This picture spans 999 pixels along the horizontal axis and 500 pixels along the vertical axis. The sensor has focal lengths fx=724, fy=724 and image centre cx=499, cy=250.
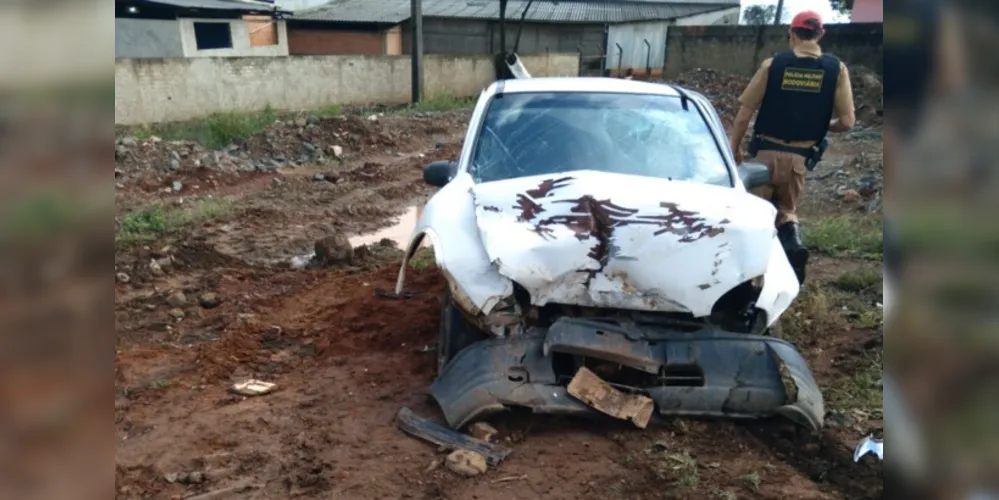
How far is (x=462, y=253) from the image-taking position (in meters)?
3.46

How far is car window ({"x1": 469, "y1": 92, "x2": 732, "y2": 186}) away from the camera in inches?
166

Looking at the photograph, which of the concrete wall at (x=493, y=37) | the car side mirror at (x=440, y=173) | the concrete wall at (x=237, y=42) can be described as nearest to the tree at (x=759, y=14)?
the concrete wall at (x=493, y=37)

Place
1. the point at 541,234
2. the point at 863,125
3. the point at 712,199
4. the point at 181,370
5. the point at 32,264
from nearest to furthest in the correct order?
the point at 32,264, the point at 541,234, the point at 712,199, the point at 181,370, the point at 863,125

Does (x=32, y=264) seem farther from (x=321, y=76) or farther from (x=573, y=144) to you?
(x=321, y=76)

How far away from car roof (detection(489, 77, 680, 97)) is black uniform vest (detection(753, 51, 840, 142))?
0.78 m

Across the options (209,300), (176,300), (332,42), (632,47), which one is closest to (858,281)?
(209,300)

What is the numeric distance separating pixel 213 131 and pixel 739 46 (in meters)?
20.4

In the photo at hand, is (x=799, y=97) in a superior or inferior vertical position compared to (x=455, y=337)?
superior

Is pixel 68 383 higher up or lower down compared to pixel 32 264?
lower down

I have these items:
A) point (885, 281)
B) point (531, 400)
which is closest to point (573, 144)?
point (531, 400)

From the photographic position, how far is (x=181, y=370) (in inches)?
166

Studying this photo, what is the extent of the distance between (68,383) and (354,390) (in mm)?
3231

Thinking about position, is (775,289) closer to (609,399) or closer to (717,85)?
(609,399)

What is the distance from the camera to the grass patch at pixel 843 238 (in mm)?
6617
